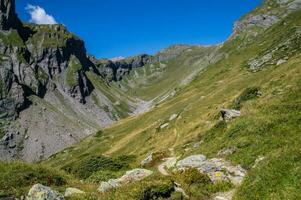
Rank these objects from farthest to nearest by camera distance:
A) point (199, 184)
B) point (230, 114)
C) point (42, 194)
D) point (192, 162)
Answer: point (230, 114)
point (192, 162)
point (199, 184)
point (42, 194)

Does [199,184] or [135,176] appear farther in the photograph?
[135,176]

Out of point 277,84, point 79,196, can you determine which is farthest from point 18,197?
point 277,84

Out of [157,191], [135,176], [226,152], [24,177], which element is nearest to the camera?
[157,191]

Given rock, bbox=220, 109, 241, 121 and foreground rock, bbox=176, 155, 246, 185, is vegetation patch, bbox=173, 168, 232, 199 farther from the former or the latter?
rock, bbox=220, 109, 241, 121

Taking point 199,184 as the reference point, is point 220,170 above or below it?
below

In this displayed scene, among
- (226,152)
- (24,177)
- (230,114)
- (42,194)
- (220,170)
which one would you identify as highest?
(24,177)

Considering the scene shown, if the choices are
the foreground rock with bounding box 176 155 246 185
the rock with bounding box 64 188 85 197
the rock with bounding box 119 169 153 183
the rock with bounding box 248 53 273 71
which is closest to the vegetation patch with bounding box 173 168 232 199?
the foreground rock with bounding box 176 155 246 185

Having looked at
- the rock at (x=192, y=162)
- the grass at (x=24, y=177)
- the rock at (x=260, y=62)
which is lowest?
the rock at (x=192, y=162)

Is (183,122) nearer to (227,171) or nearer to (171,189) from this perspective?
(227,171)

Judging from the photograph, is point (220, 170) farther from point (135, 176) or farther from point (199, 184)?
point (135, 176)

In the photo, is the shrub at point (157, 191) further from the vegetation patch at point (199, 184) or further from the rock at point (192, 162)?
the rock at point (192, 162)

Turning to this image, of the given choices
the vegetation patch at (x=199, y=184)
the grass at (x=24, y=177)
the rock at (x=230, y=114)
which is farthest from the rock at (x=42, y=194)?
the rock at (x=230, y=114)

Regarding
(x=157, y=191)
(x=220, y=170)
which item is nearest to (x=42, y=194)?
(x=157, y=191)

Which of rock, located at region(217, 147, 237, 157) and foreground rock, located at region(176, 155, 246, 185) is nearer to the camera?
foreground rock, located at region(176, 155, 246, 185)
